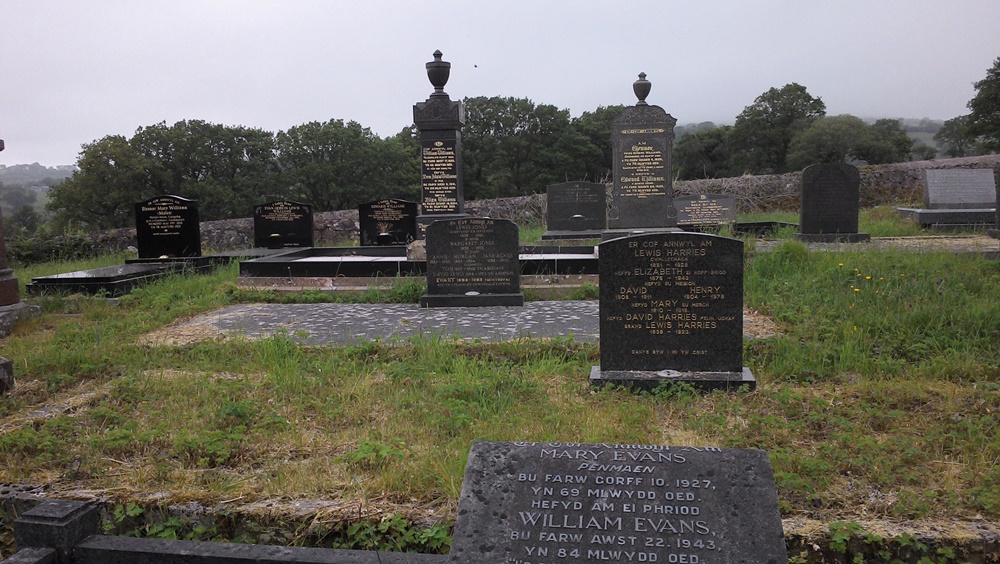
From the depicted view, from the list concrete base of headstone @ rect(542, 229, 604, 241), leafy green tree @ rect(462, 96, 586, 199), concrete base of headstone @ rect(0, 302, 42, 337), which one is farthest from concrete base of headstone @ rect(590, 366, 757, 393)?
leafy green tree @ rect(462, 96, 586, 199)

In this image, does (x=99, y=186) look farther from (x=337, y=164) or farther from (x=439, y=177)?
(x=439, y=177)

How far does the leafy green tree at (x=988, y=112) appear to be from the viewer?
37594mm

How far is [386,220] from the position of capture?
1566 centimetres

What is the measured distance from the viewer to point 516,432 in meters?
4.07

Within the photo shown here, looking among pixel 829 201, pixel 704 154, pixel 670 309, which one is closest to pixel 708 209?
pixel 829 201

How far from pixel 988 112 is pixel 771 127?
1101cm

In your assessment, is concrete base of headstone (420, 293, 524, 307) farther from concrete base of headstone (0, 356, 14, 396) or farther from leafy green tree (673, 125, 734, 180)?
leafy green tree (673, 125, 734, 180)

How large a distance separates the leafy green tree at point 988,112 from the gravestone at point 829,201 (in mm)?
30359

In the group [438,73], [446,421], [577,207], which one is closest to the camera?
[446,421]

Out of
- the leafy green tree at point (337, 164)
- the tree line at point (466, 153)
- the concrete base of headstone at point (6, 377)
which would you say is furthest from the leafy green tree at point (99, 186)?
the concrete base of headstone at point (6, 377)

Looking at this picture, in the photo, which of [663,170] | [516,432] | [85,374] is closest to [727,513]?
[516,432]

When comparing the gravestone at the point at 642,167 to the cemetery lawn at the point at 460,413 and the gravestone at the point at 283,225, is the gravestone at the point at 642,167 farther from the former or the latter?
the cemetery lawn at the point at 460,413

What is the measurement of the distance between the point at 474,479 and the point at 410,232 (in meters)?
13.4

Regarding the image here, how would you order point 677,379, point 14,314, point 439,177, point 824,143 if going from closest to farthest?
point 677,379 < point 14,314 < point 439,177 < point 824,143
